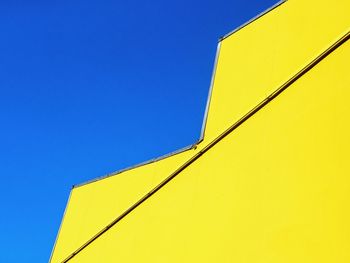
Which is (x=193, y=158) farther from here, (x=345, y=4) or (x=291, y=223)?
(x=345, y=4)

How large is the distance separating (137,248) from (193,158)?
70 centimetres

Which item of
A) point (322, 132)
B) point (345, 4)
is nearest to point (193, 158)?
point (322, 132)

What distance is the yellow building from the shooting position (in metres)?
1.82

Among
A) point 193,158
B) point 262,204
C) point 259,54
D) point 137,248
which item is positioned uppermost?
point 259,54

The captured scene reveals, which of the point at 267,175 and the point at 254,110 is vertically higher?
the point at 254,110

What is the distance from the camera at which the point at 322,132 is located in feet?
6.41

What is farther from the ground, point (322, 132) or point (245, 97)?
point (245, 97)

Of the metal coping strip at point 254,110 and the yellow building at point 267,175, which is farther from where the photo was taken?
the metal coping strip at point 254,110

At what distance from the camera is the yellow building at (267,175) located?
5.96 ft

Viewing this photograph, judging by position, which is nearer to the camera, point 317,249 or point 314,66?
point 317,249

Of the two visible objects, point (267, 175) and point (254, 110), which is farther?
point (254, 110)

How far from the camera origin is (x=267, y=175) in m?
2.08

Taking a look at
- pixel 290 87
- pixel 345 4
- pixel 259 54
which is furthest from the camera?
pixel 259 54

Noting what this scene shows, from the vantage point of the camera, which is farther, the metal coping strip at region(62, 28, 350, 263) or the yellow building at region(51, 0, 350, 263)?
the metal coping strip at region(62, 28, 350, 263)
